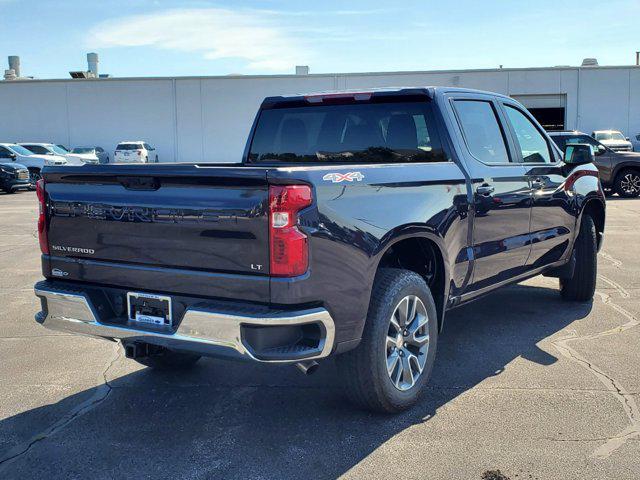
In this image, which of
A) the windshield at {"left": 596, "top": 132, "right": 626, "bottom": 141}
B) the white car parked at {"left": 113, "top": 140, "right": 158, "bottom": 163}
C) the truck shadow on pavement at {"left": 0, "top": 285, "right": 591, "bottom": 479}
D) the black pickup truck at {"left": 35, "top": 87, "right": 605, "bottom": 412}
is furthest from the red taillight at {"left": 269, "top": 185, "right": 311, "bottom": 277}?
the white car parked at {"left": 113, "top": 140, "right": 158, "bottom": 163}

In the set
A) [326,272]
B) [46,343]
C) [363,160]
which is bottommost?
[46,343]

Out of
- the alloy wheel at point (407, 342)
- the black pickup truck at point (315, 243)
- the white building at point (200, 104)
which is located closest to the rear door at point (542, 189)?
the black pickup truck at point (315, 243)

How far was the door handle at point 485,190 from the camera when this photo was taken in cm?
460

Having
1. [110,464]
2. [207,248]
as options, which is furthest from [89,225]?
[110,464]

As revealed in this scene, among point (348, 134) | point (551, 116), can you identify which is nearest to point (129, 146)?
point (551, 116)

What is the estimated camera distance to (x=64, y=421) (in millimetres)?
3928

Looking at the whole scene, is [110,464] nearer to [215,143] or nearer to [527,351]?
[527,351]

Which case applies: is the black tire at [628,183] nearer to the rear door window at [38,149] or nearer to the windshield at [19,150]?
the windshield at [19,150]

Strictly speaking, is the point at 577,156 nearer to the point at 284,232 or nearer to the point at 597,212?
the point at 597,212

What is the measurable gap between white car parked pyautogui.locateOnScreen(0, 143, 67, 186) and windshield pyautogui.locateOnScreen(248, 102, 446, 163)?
21822 mm

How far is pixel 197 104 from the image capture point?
41.8m

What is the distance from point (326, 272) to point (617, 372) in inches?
98.8

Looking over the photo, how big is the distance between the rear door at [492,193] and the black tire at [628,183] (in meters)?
14.9

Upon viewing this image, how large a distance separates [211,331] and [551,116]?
3937 centimetres
